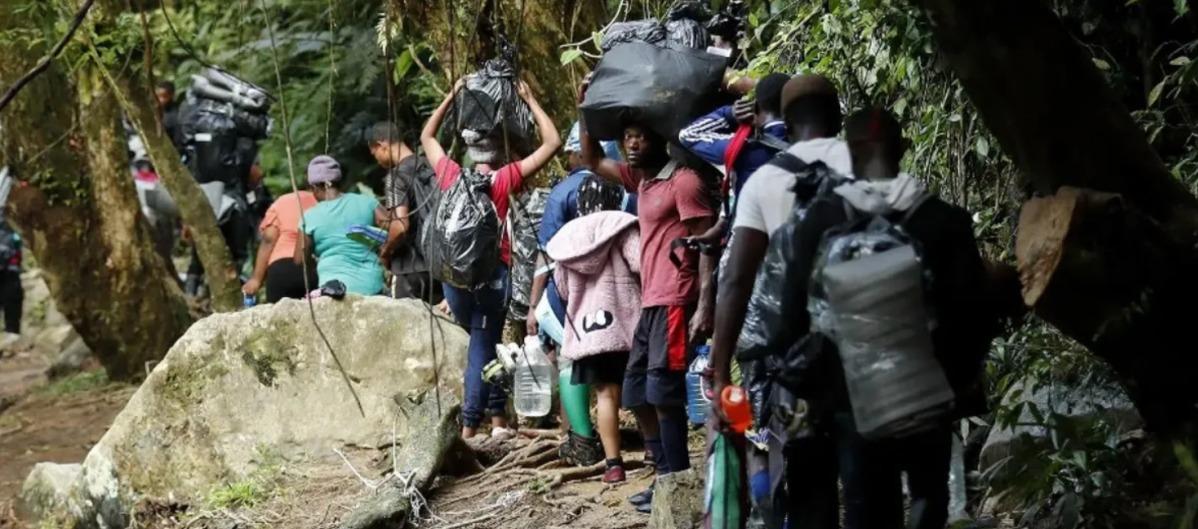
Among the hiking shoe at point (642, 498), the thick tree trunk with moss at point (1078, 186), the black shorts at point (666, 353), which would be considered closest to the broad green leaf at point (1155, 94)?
the thick tree trunk with moss at point (1078, 186)

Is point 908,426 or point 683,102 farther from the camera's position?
point 683,102

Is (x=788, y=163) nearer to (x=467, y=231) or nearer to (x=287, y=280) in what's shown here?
(x=467, y=231)

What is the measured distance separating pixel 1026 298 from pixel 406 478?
13.3 ft

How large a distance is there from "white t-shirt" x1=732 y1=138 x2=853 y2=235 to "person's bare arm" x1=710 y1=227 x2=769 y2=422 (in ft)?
0.18

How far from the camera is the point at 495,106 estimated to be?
928 centimetres

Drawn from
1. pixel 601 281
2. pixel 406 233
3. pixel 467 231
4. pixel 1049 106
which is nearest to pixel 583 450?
pixel 601 281

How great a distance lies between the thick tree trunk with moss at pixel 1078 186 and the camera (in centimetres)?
579

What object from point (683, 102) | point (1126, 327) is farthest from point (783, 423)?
point (683, 102)

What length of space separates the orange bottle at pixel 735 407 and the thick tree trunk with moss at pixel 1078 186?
0.99 metres

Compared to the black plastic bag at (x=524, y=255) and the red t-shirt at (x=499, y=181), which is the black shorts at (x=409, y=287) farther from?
the red t-shirt at (x=499, y=181)

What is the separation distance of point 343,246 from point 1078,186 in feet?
21.0

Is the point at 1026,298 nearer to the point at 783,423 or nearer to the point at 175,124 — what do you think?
the point at 783,423

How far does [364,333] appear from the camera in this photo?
10.5 m

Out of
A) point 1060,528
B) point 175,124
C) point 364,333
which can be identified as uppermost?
point 175,124
